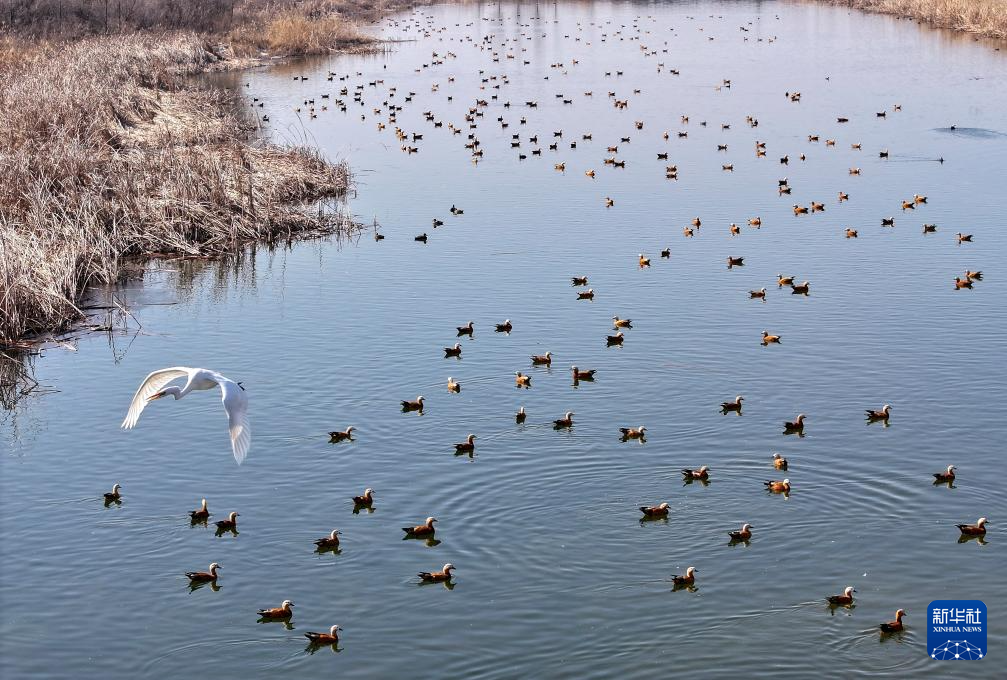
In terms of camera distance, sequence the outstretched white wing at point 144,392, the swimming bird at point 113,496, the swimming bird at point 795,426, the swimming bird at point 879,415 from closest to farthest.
Answer: the outstretched white wing at point 144,392, the swimming bird at point 113,496, the swimming bird at point 795,426, the swimming bird at point 879,415

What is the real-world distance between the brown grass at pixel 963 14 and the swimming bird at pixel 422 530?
206ft

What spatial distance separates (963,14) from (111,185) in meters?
57.0

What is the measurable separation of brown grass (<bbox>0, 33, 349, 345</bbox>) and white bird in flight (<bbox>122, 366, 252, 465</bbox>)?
1104cm

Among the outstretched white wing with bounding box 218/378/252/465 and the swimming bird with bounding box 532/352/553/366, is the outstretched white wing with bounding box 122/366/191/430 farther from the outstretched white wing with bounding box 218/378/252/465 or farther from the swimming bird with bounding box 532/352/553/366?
the swimming bird with bounding box 532/352/553/366

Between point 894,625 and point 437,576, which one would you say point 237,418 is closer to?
point 437,576

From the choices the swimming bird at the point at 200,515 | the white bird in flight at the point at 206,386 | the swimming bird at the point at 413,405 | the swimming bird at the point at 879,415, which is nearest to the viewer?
the white bird in flight at the point at 206,386

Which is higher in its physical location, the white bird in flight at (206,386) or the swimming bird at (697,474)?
the white bird in flight at (206,386)

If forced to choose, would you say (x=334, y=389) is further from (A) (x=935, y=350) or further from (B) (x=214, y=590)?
(A) (x=935, y=350)

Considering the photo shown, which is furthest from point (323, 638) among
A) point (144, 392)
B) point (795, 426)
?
point (795, 426)

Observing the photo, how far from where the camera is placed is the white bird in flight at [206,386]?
16719 millimetres

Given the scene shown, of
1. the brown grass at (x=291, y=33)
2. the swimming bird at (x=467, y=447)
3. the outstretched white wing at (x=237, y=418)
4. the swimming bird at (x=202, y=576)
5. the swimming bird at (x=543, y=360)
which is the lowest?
the swimming bird at (x=202, y=576)

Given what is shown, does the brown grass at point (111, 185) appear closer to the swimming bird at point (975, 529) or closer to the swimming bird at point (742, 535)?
the swimming bird at point (742, 535)

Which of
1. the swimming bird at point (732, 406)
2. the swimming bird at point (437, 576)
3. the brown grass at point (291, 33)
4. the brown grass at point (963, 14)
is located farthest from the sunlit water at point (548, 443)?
the brown grass at point (291, 33)

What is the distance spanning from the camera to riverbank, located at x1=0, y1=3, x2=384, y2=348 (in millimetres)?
29828
